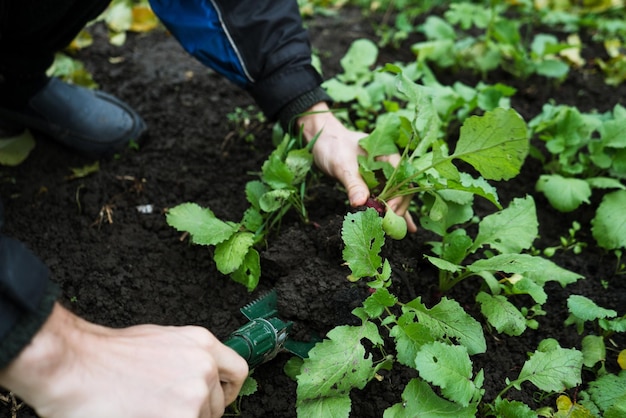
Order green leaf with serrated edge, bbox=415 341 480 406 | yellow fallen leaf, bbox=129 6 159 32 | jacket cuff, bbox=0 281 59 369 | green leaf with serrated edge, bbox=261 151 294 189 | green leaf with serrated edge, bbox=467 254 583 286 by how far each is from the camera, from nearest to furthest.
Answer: jacket cuff, bbox=0 281 59 369, green leaf with serrated edge, bbox=415 341 480 406, green leaf with serrated edge, bbox=467 254 583 286, green leaf with serrated edge, bbox=261 151 294 189, yellow fallen leaf, bbox=129 6 159 32

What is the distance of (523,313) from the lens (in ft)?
5.20

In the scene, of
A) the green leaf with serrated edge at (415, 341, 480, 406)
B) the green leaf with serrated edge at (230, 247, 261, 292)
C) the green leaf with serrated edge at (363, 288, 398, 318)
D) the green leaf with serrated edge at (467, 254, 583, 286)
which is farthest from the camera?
the green leaf with serrated edge at (230, 247, 261, 292)

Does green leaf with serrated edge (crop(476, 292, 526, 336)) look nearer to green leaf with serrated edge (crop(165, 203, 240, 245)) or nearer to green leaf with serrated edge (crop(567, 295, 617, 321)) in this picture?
green leaf with serrated edge (crop(567, 295, 617, 321))

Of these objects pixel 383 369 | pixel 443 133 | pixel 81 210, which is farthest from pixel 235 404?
pixel 443 133

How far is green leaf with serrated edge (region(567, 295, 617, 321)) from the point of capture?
4.72 feet

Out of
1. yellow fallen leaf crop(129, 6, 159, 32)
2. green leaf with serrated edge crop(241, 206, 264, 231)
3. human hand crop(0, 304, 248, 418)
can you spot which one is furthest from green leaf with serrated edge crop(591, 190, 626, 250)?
yellow fallen leaf crop(129, 6, 159, 32)

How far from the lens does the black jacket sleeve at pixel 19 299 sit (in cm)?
93

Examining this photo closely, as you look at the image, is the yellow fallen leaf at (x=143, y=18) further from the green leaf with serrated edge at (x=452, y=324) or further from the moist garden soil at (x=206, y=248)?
the green leaf with serrated edge at (x=452, y=324)

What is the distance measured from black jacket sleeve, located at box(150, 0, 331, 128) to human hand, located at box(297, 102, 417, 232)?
0.19 ft

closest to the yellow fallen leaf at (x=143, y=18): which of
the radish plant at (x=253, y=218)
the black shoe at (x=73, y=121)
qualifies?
the black shoe at (x=73, y=121)

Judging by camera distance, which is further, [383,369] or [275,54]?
[275,54]

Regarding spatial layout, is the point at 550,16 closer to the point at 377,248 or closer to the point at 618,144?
the point at 618,144

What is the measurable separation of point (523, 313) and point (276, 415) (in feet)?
2.41

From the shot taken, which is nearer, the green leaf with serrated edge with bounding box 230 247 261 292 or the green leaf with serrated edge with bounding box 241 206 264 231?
the green leaf with serrated edge with bounding box 230 247 261 292
